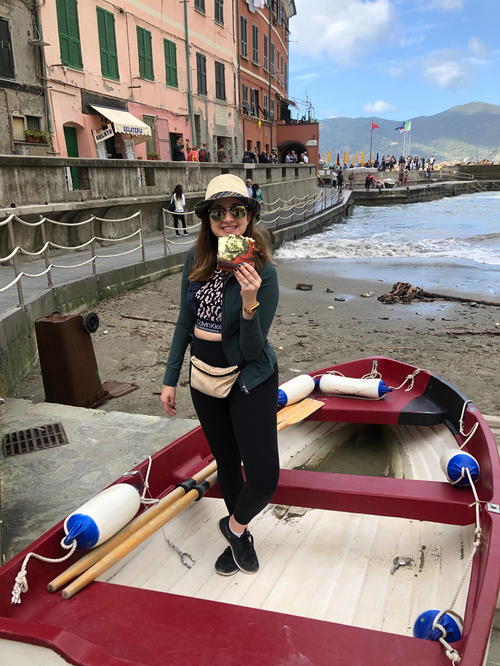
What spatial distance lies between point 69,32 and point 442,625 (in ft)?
64.9

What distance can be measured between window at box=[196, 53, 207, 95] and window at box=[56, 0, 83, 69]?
29.8 feet

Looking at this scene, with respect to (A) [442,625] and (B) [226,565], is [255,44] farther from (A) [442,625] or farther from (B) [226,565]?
(A) [442,625]

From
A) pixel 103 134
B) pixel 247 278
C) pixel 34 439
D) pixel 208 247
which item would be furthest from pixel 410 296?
pixel 103 134

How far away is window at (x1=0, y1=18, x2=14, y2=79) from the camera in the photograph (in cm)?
1441

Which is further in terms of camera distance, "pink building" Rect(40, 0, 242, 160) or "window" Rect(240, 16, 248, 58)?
"window" Rect(240, 16, 248, 58)

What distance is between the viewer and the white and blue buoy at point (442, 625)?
1784 millimetres

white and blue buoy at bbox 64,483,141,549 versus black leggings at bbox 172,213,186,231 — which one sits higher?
black leggings at bbox 172,213,186,231

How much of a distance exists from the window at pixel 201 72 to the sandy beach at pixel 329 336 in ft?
57.3

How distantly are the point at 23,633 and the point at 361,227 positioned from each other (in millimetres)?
28738

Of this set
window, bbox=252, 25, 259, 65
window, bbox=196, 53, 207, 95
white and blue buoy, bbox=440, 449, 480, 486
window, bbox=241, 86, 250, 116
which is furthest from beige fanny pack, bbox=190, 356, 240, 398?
window, bbox=252, 25, 259, 65

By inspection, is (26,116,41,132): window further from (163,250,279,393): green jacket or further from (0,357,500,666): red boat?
(163,250,279,393): green jacket

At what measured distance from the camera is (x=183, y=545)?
2674mm

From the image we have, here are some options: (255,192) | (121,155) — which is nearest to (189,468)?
(255,192)

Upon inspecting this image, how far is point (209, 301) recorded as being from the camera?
2129mm
